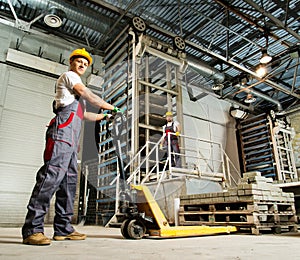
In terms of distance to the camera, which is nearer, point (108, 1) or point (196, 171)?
point (196, 171)

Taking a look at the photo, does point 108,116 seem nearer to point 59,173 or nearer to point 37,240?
point 59,173

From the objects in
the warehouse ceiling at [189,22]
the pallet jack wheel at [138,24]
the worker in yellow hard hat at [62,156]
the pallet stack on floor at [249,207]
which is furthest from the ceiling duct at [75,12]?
the pallet stack on floor at [249,207]

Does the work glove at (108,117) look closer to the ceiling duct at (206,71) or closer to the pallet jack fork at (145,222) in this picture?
the pallet jack fork at (145,222)

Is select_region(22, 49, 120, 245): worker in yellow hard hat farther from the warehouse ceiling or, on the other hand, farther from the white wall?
the white wall

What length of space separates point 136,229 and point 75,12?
704 cm

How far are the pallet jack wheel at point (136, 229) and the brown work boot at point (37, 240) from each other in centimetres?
84

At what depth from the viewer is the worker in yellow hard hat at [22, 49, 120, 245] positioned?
6.55 ft

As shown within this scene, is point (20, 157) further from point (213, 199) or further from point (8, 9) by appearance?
point (213, 199)

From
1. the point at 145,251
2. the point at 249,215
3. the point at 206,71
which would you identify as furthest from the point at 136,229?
the point at 206,71

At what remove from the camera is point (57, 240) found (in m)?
2.27

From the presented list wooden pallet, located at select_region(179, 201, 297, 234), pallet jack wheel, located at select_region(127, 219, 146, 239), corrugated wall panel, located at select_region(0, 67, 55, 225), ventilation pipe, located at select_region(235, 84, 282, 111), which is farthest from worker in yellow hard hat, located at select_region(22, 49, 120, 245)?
ventilation pipe, located at select_region(235, 84, 282, 111)

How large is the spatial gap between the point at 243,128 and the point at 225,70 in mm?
3350

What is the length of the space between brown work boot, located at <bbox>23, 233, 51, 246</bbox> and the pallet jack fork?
2.73 ft

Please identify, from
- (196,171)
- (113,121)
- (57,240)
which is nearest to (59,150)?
(113,121)
